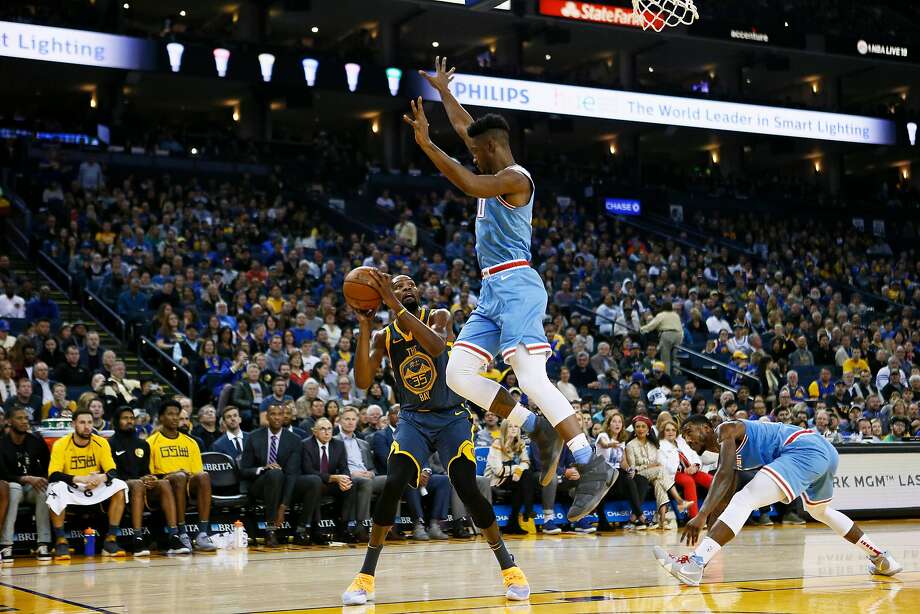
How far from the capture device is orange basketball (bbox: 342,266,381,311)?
673cm

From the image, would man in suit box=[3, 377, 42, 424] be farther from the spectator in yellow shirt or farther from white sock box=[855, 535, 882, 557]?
the spectator in yellow shirt

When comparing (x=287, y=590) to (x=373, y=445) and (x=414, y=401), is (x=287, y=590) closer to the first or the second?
(x=414, y=401)

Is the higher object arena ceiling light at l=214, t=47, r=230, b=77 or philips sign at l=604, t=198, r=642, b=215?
arena ceiling light at l=214, t=47, r=230, b=77

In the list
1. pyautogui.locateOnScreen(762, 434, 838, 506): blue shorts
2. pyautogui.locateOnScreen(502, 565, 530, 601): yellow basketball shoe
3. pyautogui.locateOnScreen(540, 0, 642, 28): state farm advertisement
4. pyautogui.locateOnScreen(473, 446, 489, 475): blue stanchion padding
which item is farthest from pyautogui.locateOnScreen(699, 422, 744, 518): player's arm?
pyautogui.locateOnScreen(540, 0, 642, 28): state farm advertisement

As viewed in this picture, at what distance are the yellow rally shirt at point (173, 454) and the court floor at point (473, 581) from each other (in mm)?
1109

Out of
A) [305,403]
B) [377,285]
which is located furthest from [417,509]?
[377,285]

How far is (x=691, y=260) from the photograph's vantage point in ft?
93.5

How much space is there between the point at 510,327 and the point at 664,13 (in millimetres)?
5445

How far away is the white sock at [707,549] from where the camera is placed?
7484 mm

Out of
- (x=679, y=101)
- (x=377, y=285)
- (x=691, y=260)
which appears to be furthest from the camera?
(x=679, y=101)

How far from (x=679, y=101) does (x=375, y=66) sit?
9.60 meters

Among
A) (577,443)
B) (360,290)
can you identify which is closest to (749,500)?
(577,443)

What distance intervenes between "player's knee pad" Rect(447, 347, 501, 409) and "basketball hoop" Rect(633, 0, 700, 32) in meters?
4.31

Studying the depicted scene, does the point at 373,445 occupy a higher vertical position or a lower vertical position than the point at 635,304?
lower
